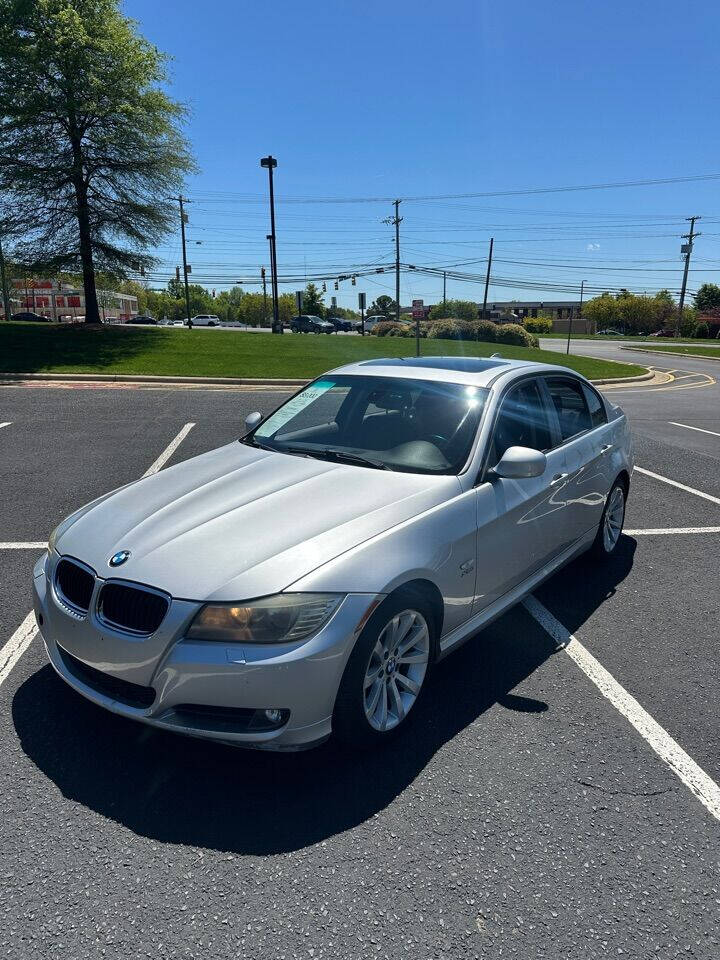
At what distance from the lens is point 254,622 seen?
2451 millimetres

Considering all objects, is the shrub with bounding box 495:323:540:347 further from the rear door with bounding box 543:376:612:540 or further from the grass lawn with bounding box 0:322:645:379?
the rear door with bounding box 543:376:612:540

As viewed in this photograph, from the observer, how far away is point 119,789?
2604mm

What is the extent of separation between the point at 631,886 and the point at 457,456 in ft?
6.54

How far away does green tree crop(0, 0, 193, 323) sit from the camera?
69.9 ft

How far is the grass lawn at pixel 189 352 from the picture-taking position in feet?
57.6

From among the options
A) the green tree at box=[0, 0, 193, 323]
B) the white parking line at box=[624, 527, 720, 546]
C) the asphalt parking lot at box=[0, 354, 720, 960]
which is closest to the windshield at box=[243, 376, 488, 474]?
the asphalt parking lot at box=[0, 354, 720, 960]

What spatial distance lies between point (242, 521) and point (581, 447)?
2561mm

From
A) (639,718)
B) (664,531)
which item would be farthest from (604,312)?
(639,718)

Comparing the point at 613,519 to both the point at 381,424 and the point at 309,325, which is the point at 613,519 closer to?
the point at 381,424

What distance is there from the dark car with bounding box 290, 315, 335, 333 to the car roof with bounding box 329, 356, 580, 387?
58309mm

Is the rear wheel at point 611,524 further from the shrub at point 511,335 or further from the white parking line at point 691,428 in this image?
the shrub at point 511,335

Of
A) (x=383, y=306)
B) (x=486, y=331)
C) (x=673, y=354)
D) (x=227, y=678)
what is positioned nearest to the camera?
(x=227, y=678)

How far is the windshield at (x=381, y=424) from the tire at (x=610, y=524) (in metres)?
1.72

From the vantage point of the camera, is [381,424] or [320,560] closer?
[320,560]
